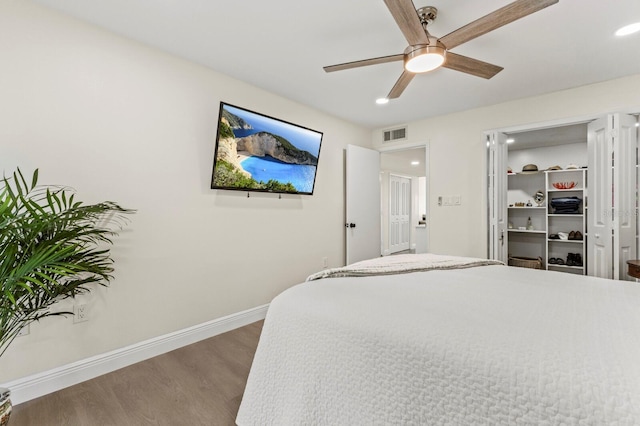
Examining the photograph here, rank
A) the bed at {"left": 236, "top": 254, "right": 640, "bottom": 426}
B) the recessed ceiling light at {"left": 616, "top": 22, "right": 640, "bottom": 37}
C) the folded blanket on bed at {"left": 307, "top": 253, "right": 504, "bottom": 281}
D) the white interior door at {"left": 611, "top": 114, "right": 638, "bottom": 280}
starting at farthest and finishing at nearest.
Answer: the white interior door at {"left": 611, "top": 114, "right": 638, "bottom": 280}
the recessed ceiling light at {"left": 616, "top": 22, "right": 640, "bottom": 37}
the folded blanket on bed at {"left": 307, "top": 253, "right": 504, "bottom": 281}
the bed at {"left": 236, "top": 254, "right": 640, "bottom": 426}

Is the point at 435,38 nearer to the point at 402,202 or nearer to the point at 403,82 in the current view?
the point at 403,82

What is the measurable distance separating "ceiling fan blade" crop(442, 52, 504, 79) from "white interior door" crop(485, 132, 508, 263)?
58.7 inches

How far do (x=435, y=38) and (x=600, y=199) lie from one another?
248cm

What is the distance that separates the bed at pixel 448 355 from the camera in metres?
0.79

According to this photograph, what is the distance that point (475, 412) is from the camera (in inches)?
33.4

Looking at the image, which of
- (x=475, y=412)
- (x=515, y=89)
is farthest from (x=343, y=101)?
(x=475, y=412)

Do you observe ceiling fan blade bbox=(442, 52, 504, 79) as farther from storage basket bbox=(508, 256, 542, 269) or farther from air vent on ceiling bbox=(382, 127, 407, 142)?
storage basket bbox=(508, 256, 542, 269)

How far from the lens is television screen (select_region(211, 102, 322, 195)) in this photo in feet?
8.97

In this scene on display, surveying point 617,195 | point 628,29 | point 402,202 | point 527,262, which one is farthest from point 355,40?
point 402,202

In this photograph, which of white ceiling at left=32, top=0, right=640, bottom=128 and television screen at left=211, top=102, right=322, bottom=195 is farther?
television screen at left=211, top=102, right=322, bottom=195

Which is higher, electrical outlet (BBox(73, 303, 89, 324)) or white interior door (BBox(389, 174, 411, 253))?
white interior door (BBox(389, 174, 411, 253))

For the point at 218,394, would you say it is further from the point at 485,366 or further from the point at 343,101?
the point at 343,101

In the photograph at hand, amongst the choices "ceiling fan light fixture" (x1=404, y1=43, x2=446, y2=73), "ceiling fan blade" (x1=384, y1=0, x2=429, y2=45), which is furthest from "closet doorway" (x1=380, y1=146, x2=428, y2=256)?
"ceiling fan blade" (x1=384, y1=0, x2=429, y2=45)

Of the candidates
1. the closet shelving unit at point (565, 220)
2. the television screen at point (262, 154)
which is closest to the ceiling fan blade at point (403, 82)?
the television screen at point (262, 154)
